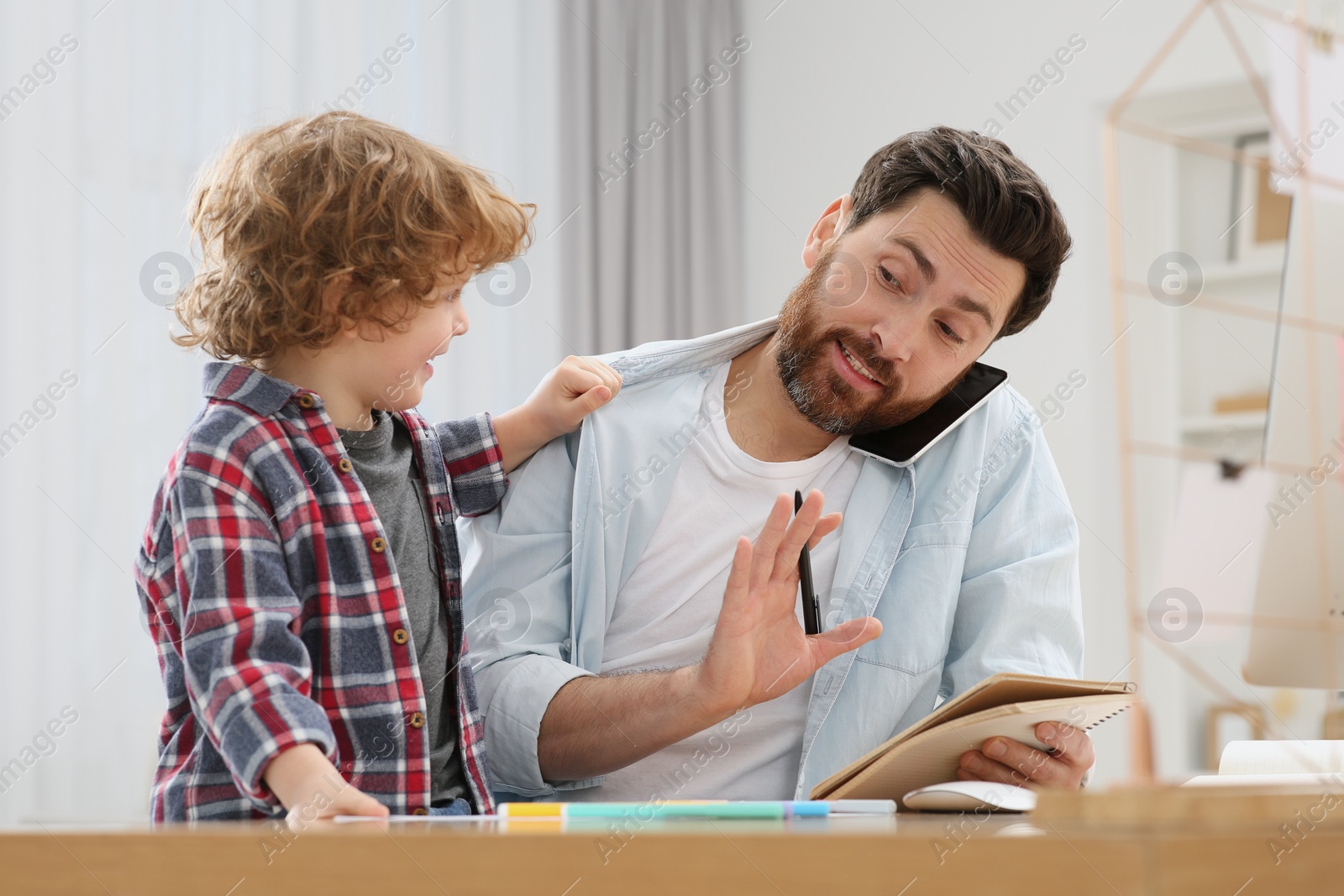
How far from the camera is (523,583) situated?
130cm

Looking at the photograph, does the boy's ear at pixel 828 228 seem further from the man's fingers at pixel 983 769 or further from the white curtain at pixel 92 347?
the white curtain at pixel 92 347

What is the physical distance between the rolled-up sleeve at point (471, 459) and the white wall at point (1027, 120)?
6.61 feet

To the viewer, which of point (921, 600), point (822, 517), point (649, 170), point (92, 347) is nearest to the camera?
point (822, 517)

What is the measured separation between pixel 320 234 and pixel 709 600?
0.59 m

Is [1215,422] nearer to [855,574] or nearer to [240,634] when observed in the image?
[240,634]

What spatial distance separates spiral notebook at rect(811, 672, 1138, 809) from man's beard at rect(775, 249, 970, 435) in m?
0.53

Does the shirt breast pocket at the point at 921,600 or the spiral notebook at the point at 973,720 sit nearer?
the spiral notebook at the point at 973,720

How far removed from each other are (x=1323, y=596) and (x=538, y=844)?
1.78ft

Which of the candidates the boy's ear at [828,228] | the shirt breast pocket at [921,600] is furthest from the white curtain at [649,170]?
the shirt breast pocket at [921,600]

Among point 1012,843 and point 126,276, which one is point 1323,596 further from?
point 126,276

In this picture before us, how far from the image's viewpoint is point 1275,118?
59cm

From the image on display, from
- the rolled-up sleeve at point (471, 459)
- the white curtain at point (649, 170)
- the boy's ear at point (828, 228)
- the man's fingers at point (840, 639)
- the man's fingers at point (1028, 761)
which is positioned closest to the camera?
the man's fingers at point (1028, 761)

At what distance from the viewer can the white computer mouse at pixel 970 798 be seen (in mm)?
733

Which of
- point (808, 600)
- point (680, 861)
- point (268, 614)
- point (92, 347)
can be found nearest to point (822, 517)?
point (808, 600)
